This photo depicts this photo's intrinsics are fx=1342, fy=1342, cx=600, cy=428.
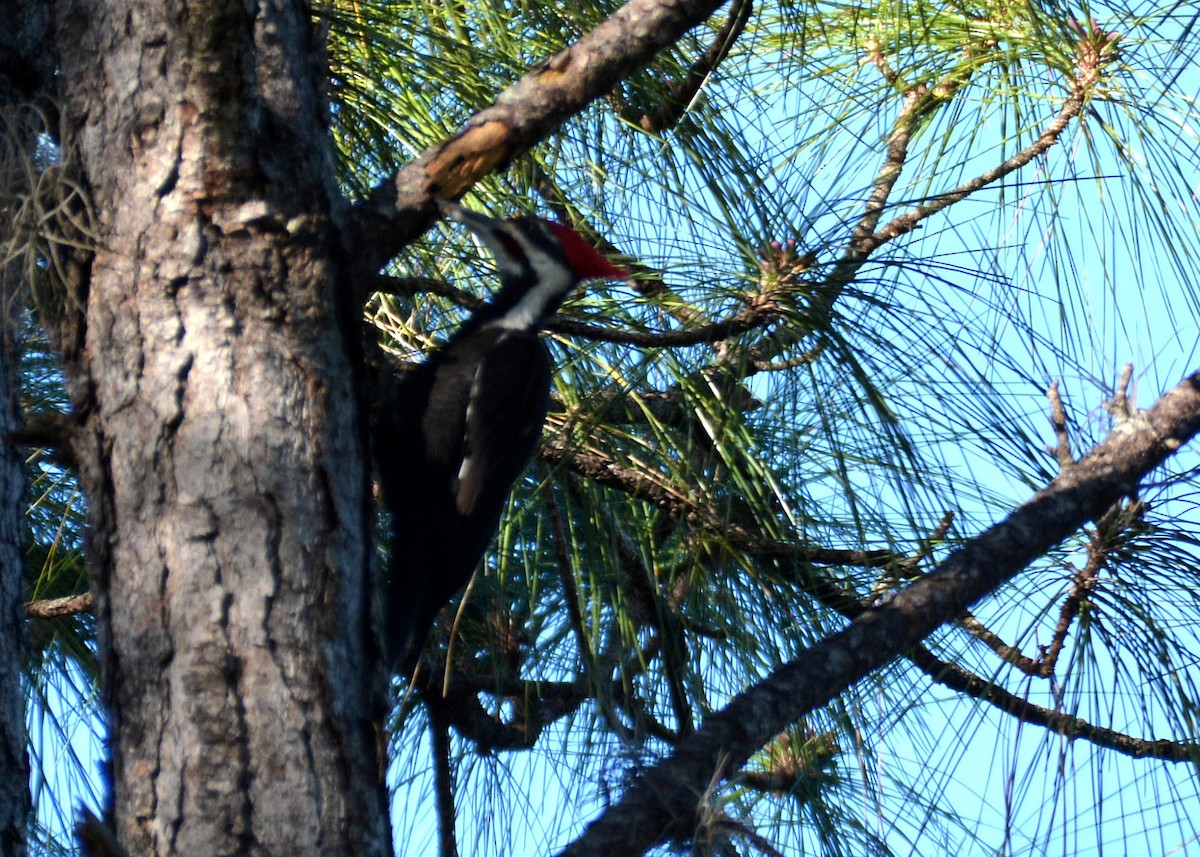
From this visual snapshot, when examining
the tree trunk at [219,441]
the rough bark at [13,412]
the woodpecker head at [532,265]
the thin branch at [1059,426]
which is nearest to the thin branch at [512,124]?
the tree trunk at [219,441]

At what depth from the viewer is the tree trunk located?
1.00 meters

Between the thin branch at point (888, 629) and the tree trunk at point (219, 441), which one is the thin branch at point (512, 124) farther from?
the thin branch at point (888, 629)

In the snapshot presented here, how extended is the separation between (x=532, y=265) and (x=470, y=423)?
0.22 metres

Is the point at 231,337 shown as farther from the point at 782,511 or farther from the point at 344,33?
the point at 782,511

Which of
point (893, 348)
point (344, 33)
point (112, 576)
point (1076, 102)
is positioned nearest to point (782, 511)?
point (893, 348)

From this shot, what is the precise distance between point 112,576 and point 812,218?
2.88 feet

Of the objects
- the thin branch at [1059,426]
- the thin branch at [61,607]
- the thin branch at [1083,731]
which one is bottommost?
the thin branch at [1083,731]

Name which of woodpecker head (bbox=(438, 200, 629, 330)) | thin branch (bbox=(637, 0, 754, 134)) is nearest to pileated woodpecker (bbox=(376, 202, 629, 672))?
woodpecker head (bbox=(438, 200, 629, 330))

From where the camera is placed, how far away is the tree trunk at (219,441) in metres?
1.00

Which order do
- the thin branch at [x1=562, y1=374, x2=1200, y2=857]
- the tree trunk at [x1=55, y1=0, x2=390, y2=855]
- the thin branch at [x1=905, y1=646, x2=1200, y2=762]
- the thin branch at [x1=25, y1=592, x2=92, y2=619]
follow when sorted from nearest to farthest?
1. the tree trunk at [x1=55, y1=0, x2=390, y2=855]
2. the thin branch at [x1=562, y1=374, x2=1200, y2=857]
3. the thin branch at [x1=905, y1=646, x2=1200, y2=762]
4. the thin branch at [x1=25, y1=592, x2=92, y2=619]

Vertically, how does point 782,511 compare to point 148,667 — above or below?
above

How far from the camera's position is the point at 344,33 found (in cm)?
161

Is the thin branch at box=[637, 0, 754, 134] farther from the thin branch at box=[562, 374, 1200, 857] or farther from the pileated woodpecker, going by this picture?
the thin branch at box=[562, 374, 1200, 857]

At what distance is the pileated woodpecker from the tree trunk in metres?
0.52
